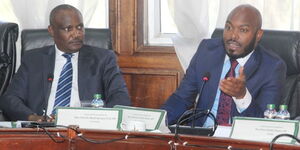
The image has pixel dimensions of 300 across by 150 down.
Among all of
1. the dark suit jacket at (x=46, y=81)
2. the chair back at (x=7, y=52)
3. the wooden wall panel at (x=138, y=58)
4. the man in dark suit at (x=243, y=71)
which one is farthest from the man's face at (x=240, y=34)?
the chair back at (x=7, y=52)

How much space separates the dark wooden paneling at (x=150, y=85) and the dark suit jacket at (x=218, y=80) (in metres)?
0.87

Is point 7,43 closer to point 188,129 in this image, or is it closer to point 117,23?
point 117,23

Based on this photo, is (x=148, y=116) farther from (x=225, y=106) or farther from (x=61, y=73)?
(x=61, y=73)

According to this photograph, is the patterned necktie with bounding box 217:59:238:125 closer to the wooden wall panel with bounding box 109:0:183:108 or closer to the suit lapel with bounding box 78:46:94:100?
the suit lapel with bounding box 78:46:94:100

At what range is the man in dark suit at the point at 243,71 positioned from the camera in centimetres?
366

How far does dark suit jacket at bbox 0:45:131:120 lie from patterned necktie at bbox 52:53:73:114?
65 mm

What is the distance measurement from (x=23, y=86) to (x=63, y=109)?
127cm

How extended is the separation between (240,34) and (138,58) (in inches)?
53.6

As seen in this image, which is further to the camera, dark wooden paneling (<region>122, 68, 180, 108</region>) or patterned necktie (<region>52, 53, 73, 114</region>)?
dark wooden paneling (<region>122, 68, 180, 108</region>)

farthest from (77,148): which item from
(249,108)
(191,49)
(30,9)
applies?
(30,9)

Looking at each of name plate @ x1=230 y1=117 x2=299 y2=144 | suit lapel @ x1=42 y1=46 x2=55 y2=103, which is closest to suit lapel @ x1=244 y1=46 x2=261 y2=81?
name plate @ x1=230 y1=117 x2=299 y2=144

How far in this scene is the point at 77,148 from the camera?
276 centimetres

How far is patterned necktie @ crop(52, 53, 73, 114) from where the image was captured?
4.18 metres

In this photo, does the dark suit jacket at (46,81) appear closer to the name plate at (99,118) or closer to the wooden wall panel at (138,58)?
the wooden wall panel at (138,58)
